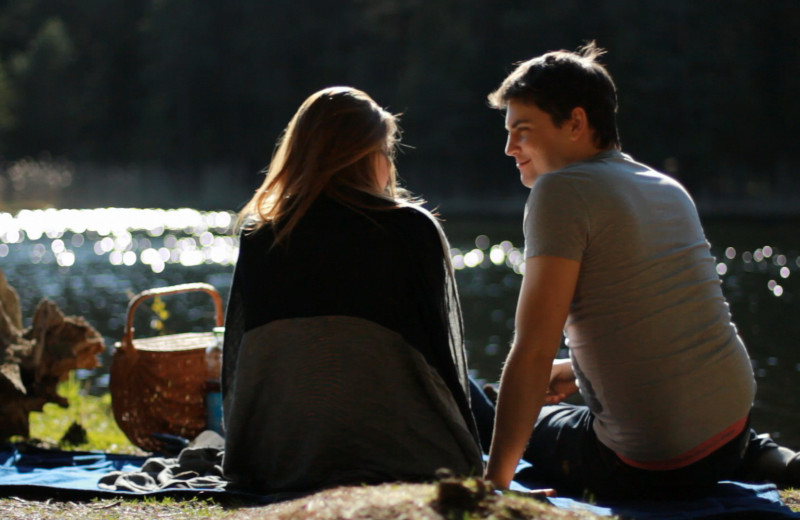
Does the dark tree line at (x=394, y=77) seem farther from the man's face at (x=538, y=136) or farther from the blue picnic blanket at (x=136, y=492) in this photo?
the man's face at (x=538, y=136)

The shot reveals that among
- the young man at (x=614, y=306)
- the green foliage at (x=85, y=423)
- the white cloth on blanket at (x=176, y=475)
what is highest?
the young man at (x=614, y=306)

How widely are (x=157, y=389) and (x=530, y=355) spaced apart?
2.54 metres

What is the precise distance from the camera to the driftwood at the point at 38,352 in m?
4.92

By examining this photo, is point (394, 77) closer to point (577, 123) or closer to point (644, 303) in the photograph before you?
point (577, 123)

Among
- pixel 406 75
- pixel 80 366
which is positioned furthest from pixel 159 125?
pixel 80 366

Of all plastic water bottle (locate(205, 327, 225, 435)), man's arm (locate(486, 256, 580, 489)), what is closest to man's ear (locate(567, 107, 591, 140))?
man's arm (locate(486, 256, 580, 489))

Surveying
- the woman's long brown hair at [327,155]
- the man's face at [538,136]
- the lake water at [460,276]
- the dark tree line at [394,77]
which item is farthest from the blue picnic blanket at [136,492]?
the dark tree line at [394,77]

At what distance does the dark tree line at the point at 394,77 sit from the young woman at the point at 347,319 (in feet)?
138

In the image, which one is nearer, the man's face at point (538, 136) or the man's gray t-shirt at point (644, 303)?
the man's gray t-shirt at point (644, 303)

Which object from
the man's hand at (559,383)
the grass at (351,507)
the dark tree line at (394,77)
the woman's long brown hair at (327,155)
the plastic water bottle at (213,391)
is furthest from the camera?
the dark tree line at (394,77)

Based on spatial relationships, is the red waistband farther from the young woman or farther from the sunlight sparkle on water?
the sunlight sparkle on water

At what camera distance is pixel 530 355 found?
2.67 metres

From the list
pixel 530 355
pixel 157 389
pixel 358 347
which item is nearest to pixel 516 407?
pixel 530 355

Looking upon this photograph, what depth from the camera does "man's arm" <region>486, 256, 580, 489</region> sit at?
2.65 metres
